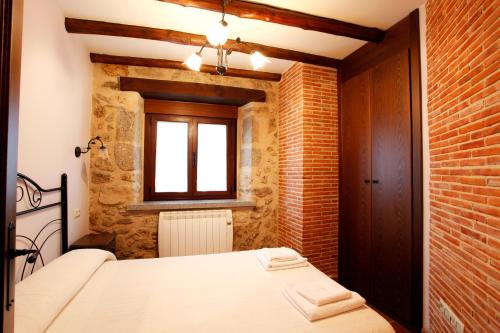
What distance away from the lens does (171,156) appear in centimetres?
337

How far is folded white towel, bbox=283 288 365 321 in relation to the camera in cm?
125

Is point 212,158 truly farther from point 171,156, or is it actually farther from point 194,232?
point 194,232

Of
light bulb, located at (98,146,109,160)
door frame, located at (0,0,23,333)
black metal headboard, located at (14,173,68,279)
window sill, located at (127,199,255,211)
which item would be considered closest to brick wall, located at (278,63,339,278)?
window sill, located at (127,199,255,211)

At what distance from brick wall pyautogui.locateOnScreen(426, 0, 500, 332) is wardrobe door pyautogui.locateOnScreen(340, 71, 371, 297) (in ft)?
2.43

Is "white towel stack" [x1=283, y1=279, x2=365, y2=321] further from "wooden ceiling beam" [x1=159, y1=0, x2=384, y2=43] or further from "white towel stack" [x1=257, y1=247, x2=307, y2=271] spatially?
"wooden ceiling beam" [x1=159, y1=0, x2=384, y2=43]

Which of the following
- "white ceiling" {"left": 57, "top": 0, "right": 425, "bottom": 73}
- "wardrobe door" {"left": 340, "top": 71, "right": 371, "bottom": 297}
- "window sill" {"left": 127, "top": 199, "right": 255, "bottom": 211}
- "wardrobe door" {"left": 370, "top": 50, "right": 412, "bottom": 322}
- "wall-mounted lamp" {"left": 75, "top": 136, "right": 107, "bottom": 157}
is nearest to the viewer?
"white ceiling" {"left": 57, "top": 0, "right": 425, "bottom": 73}

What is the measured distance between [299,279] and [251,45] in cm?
229

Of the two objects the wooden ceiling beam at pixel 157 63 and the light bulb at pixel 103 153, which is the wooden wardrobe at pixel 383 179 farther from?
the light bulb at pixel 103 153

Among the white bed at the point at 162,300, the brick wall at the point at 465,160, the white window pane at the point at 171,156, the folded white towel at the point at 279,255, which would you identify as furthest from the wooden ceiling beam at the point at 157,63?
the folded white towel at the point at 279,255

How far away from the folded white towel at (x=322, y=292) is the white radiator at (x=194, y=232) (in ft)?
5.76

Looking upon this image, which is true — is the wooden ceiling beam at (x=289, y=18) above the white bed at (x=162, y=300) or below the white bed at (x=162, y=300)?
above

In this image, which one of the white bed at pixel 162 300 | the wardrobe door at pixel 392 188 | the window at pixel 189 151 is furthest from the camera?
the window at pixel 189 151

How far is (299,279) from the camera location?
1.72 meters

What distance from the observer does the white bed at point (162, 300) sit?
1.17 m
